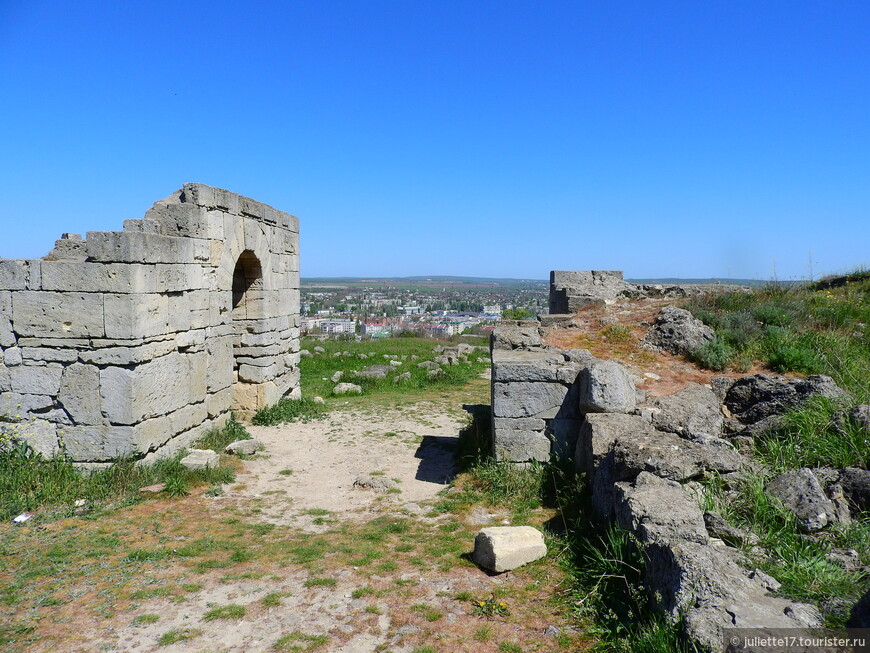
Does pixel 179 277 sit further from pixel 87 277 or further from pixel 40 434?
pixel 40 434

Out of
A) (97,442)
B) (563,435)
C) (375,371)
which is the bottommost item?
(375,371)

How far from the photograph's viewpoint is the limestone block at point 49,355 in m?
6.76

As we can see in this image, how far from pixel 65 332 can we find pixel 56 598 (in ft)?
11.6

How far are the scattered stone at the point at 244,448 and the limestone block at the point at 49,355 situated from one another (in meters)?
2.50

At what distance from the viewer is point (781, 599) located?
2.96 meters

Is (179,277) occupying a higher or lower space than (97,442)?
higher

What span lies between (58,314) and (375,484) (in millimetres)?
4345

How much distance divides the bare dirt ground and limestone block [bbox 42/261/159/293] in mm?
2586

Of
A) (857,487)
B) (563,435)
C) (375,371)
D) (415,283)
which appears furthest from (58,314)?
(415,283)

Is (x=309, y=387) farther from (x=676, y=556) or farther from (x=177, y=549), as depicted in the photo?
(x=676, y=556)

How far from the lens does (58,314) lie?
671 centimetres

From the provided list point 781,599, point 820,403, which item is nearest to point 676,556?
point 781,599

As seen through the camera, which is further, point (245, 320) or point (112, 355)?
point (245, 320)

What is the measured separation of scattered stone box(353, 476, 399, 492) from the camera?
709 centimetres
